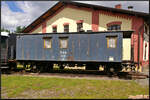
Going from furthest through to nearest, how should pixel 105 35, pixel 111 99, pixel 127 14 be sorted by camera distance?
1. pixel 127 14
2. pixel 105 35
3. pixel 111 99

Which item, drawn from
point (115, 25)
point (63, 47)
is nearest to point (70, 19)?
point (115, 25)

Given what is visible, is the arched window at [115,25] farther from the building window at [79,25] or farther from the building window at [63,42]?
the building window at [63,42]

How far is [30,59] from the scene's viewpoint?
12203 millimetres

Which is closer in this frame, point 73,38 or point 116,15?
point 73,38

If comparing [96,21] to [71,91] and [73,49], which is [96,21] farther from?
[71,91]

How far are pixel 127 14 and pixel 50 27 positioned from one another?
10576 mm

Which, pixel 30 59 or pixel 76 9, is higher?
pixel 76 9

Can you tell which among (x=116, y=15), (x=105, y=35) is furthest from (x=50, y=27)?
(x=105, y=35)

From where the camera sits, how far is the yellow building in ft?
47.6

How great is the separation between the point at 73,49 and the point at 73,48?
0.08 m

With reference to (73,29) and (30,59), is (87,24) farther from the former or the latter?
(30,59)

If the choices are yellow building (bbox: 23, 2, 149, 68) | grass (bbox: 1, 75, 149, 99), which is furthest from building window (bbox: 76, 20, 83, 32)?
grass (bbox: 1, 75, 149, 99)

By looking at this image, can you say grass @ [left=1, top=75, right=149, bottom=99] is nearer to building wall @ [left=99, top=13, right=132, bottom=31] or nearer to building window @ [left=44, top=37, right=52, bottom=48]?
building window @ [left=44, top=37, right=52, bottom=48]

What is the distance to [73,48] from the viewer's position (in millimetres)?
11281
